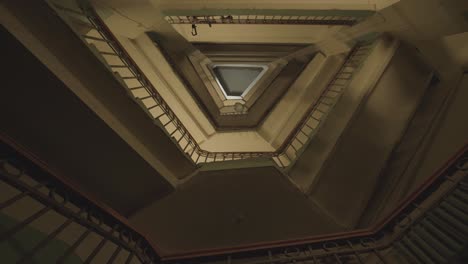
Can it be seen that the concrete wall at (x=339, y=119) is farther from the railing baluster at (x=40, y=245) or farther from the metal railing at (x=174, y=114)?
the railing baluster at (x=40, y=245)

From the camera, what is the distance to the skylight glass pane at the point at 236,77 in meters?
9.38

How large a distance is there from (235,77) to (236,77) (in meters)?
0.04

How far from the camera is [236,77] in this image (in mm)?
9789

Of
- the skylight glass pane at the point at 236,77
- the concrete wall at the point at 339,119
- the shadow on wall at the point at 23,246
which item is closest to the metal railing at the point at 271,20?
the concrete wall at the point at 339,119

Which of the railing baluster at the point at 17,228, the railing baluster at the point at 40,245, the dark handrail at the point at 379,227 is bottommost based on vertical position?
the dark handrail at the point at 379,227

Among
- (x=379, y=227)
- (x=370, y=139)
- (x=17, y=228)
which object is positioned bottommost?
(x=370, y=139)

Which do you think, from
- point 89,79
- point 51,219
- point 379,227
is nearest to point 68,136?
point 89,79

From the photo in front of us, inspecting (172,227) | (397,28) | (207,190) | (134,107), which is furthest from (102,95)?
(397,28)

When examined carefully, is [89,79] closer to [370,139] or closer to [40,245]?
[40,245]

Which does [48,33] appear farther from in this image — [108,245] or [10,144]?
[108,245]

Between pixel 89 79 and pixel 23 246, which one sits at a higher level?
pixel 89 79

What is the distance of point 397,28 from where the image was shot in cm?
455

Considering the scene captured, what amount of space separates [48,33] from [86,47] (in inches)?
16.3

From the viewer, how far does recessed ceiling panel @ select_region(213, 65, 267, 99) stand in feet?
→ 30.4
